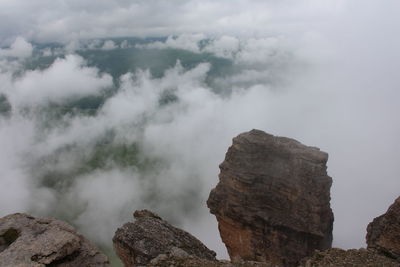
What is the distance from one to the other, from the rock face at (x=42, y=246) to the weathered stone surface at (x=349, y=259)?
65.1 ft

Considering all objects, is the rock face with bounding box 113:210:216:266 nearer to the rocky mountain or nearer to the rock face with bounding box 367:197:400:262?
the rocky mountain

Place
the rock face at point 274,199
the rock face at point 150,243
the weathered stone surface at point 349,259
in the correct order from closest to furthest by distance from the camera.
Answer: the weathered stone surface at point 349,259
the rock face at point 150,243
the rock face at point 274,199

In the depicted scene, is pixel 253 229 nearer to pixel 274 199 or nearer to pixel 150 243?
pixel 274 199

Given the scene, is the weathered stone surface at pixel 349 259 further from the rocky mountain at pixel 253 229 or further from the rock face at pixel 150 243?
the rock face at pixel 150 243

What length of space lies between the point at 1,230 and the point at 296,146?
1640 inches

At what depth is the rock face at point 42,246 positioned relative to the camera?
27875 millimetres

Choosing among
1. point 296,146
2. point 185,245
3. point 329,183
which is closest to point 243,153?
point 296,146

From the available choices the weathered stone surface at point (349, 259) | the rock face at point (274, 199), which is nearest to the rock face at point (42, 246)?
the weathered stone surface at point (349, 259)

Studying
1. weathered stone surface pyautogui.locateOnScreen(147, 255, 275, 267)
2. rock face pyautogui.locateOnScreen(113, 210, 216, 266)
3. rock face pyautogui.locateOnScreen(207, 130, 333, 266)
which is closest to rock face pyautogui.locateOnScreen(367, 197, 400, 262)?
rock face pyautogui.locateOnScreen(207, 130, 333, 266)

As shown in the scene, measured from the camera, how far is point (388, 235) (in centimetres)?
3588

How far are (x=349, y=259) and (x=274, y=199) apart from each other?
24723 mm

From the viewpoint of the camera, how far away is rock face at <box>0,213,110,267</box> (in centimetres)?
2788

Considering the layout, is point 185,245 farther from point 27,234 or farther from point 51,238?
point 27,234

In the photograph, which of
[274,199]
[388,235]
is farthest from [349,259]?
[274,199]
